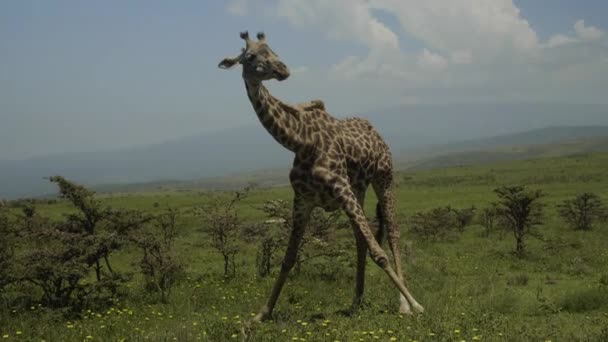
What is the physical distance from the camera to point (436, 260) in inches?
631

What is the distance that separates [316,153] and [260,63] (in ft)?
5.24

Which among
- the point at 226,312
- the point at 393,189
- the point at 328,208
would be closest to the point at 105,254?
the point at 226,312

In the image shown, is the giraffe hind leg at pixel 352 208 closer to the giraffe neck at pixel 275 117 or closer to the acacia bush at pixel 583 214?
the giraffe neck at pixel 275 117

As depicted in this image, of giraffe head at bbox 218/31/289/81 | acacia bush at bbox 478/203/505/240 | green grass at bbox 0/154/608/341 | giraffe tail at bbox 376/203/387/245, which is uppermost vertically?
giraffe head at bbox 218/31/289/81

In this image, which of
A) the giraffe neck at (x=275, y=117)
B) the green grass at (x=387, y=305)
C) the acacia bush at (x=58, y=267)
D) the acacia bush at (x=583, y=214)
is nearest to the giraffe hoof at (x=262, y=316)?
the green grass at (x=387, y=305)

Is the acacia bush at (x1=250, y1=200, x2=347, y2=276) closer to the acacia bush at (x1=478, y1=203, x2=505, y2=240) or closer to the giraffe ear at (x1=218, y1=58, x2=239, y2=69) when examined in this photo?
the giraffe ear at (x1=218, y1=58, x2=239, y2=69)

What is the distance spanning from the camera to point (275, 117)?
7570 millimetres

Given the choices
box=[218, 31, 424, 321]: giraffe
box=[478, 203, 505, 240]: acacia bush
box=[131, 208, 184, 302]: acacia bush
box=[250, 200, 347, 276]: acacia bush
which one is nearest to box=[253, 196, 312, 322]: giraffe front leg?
box=[218, 31, 424, 321]: giraffe

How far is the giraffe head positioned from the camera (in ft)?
23.1

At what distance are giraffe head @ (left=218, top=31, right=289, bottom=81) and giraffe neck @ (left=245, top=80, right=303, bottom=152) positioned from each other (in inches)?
7.8

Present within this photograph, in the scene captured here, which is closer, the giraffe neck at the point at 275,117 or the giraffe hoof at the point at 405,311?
the giraffe neck at the point at 275,117

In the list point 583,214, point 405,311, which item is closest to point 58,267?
point 405,311

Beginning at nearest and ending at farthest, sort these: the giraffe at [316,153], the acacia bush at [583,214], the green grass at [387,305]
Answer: the green grass at [387,305] → the giraffe at [316,153] → the acacia bush at [583,214]

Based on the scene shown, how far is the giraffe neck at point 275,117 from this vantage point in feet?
24.3
